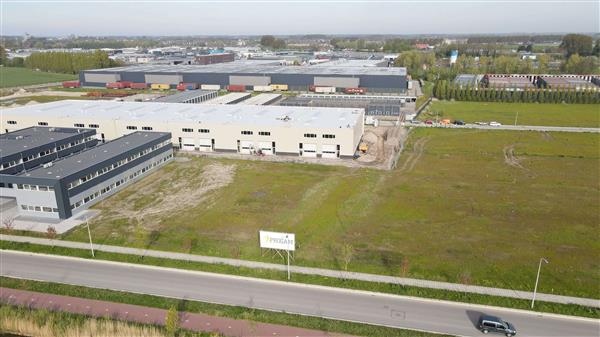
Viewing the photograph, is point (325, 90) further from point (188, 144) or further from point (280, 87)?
point (188, 144)

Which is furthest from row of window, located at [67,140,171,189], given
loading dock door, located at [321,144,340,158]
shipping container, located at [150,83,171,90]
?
shipping container, located at [150,83,171,90]

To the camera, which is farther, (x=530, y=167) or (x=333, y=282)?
(x=530, y=167)

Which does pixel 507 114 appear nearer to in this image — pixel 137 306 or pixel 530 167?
pixel 530 167

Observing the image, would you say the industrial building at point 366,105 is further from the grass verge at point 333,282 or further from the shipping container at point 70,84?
the shipping container at point 70,84

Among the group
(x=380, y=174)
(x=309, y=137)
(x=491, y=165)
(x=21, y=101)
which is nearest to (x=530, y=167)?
(x=491, y=165)

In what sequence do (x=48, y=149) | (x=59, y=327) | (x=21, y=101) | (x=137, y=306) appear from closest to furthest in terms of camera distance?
(x=59, y=327), (x=137, y=306), (x=48, y=149), (x=21, y=101)

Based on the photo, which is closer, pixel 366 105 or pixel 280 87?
pixel 366 105

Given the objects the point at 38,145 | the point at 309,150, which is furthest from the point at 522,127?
the point at 38,145
